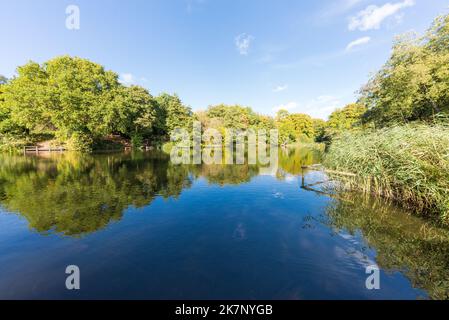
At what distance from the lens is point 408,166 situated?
23.9 ft

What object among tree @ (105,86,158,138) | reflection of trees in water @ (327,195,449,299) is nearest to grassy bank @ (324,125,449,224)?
Answer: reflection of trees in water @ (327,195,449,299)

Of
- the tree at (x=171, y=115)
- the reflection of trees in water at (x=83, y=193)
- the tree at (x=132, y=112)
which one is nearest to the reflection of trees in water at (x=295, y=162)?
the reflection of trees in water at (x=83, y=193)

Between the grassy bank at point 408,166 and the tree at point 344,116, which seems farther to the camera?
the tree at point 344,116

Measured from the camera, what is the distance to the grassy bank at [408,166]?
657 cm

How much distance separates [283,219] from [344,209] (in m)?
3.08

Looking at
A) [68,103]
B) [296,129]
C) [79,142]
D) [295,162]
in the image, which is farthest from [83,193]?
[296,129]

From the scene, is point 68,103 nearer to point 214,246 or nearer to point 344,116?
point 214,246

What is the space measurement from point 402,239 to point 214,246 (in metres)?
5.73

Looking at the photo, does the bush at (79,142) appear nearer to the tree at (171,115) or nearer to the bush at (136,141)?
the bush at (136,141)

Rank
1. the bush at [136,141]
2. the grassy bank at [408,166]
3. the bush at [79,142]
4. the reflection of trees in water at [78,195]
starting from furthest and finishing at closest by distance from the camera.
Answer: the bush at [136,141] < the bush at [79,142] < the reflection of trees in water at [78,195] < the grassy bank at [408,166]

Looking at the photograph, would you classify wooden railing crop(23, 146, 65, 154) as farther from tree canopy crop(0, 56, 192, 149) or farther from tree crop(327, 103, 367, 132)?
tree crop(327, 103, 367, 132)

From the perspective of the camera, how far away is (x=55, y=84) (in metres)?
32.6

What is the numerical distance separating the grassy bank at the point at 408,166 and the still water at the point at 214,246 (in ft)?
2.73
